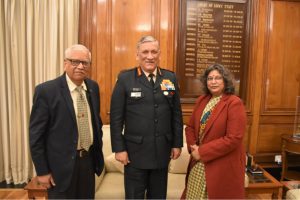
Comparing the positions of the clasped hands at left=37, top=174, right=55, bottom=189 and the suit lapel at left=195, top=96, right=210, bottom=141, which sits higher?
the suit lapel at left=195, top=96, right=210, bottom=141

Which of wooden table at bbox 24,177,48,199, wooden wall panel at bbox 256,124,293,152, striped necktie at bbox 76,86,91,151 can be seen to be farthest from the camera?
wooden wall panel at bbox 256,124,293,152

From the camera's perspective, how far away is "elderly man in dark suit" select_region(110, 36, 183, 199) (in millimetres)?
1585

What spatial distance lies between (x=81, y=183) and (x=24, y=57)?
1839 millimetres

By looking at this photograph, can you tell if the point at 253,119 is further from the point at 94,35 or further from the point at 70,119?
the point at 70,119

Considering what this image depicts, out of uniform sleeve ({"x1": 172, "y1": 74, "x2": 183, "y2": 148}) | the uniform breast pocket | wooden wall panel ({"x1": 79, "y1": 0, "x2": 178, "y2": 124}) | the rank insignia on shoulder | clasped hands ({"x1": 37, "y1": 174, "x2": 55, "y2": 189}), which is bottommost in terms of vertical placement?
clasped hands ({"x1": 37, "y1": 174, "x2": 55, "y2": 189})

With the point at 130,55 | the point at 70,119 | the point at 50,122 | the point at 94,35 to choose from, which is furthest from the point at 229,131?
the point at 94,35

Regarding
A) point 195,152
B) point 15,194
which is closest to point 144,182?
point 195,152

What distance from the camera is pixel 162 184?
170 cm

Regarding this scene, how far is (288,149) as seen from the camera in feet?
9.86

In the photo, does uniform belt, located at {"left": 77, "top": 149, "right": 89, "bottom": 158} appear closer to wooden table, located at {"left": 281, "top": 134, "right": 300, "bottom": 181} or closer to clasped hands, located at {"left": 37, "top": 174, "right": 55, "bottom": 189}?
clasped hands, located at {"left": 37, "top": 174, "right": 55, "bottom": 189}

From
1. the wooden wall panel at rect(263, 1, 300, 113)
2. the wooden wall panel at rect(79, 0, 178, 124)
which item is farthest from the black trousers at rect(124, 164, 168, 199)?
the wooden wall panel at rect(263, 1, 300, 113)

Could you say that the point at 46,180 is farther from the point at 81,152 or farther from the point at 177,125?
the point at 177,125

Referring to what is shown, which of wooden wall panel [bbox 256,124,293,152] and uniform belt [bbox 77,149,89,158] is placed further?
wooden wall panel [bbox 256,124,293,152]

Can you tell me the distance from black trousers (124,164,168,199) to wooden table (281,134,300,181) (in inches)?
80.1
